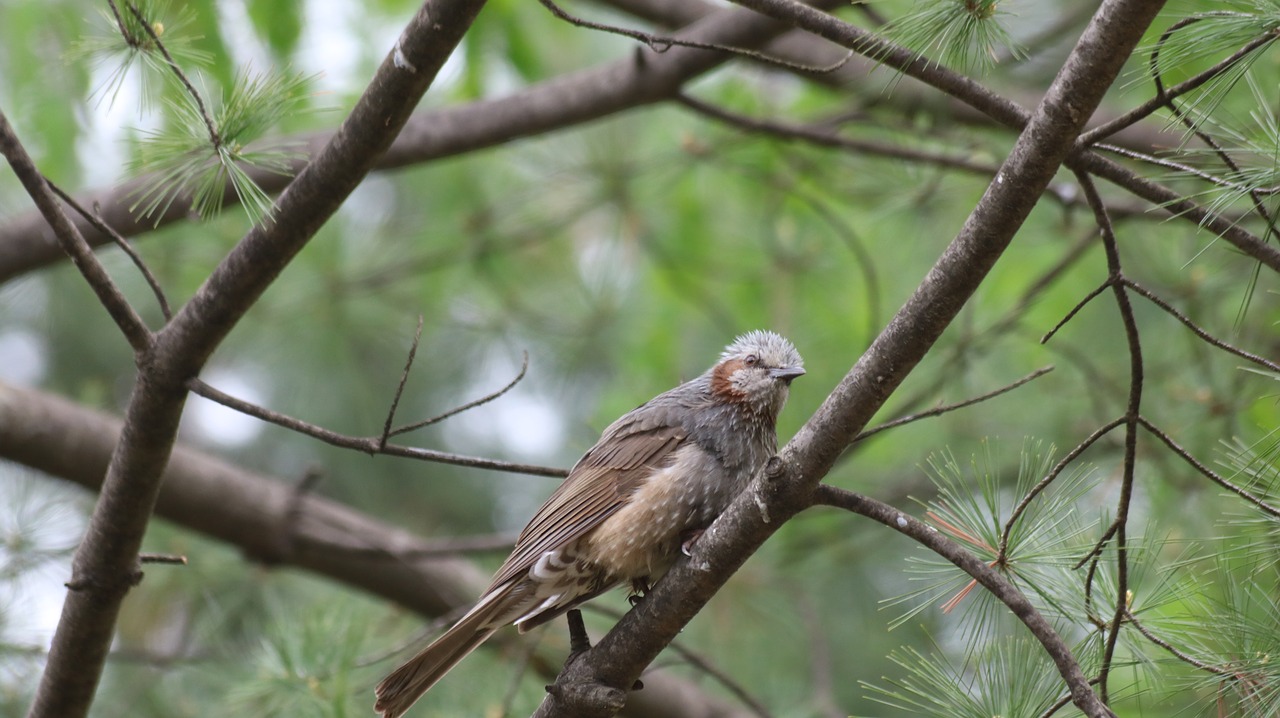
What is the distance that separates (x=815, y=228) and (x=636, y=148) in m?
1.26

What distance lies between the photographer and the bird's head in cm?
388

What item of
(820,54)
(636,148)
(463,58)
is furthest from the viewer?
(636,148)

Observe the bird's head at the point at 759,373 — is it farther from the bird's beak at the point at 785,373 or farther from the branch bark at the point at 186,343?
the branch bark at the point at 186,343

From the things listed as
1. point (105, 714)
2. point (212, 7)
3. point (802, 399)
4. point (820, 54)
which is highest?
point (820, 54)

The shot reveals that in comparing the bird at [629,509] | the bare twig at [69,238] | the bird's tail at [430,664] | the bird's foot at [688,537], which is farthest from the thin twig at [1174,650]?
the bare twig at [69,238]

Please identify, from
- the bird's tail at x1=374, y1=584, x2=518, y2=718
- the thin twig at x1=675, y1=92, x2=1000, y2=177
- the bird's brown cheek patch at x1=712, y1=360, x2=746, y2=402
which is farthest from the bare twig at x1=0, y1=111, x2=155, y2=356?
the thin twig at x1=675, y1=92, x2=1000, y2=177

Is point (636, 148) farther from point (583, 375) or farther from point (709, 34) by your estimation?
point (709, 34)

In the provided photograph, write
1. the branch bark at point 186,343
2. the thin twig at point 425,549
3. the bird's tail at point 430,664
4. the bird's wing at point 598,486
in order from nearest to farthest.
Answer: the branch bark at point 186,343
the bird's tail at point 430,664
the bird's wing at point 598,486
the thin twig at point 425,549

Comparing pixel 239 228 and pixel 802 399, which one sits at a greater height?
pixel 239 228

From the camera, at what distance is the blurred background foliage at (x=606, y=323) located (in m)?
5.29

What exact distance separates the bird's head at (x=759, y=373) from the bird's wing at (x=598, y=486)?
29 cm

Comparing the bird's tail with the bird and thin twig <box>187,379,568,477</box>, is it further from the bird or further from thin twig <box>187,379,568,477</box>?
thin twig <box>187,379,568,477</box>

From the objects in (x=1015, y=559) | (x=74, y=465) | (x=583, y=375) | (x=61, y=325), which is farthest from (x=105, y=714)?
(x=1015, y=559)

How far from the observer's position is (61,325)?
7.87 m
